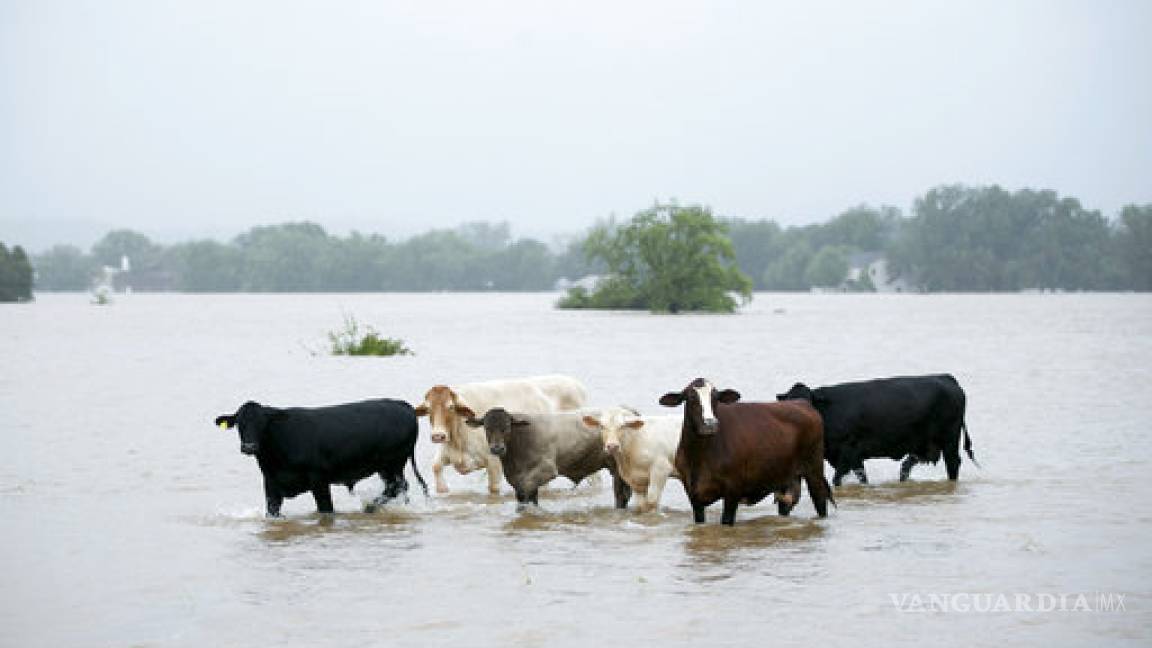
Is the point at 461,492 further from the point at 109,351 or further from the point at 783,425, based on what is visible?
the point at 109,351

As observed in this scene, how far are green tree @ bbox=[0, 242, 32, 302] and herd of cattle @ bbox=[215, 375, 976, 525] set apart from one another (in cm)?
12469

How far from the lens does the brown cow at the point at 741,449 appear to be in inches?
534

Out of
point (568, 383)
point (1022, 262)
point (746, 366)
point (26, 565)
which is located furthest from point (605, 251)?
point (1022, 262)

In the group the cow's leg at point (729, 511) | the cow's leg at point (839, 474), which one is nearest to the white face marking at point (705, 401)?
the cow's leg at point (729, 511)

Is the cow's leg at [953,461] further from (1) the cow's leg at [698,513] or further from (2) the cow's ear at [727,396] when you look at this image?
(2) the cow's ear at [727,396]

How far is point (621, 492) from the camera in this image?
15336mm

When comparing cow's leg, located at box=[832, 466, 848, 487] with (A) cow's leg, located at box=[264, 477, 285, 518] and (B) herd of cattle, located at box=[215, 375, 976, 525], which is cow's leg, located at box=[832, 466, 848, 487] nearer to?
(B) herd of cattle, located at box=[215, 375, 976, 525]

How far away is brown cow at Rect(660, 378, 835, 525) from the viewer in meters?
13.6

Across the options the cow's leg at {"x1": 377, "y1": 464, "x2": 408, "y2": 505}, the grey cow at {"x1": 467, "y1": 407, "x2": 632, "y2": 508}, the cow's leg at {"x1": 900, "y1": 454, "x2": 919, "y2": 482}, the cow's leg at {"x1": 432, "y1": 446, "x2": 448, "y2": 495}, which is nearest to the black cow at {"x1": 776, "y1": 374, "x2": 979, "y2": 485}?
the cow's leg at {"x1": 900, "y1": 454, "x2": 919, "y2": 482}

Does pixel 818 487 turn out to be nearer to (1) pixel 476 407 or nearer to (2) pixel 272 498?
(1) pixel 476 407

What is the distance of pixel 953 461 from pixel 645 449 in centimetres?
431

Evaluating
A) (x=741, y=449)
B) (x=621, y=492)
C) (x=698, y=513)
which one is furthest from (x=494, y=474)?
(x=741, y=449)

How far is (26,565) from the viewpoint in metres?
12.5

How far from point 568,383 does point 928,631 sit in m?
9.06
